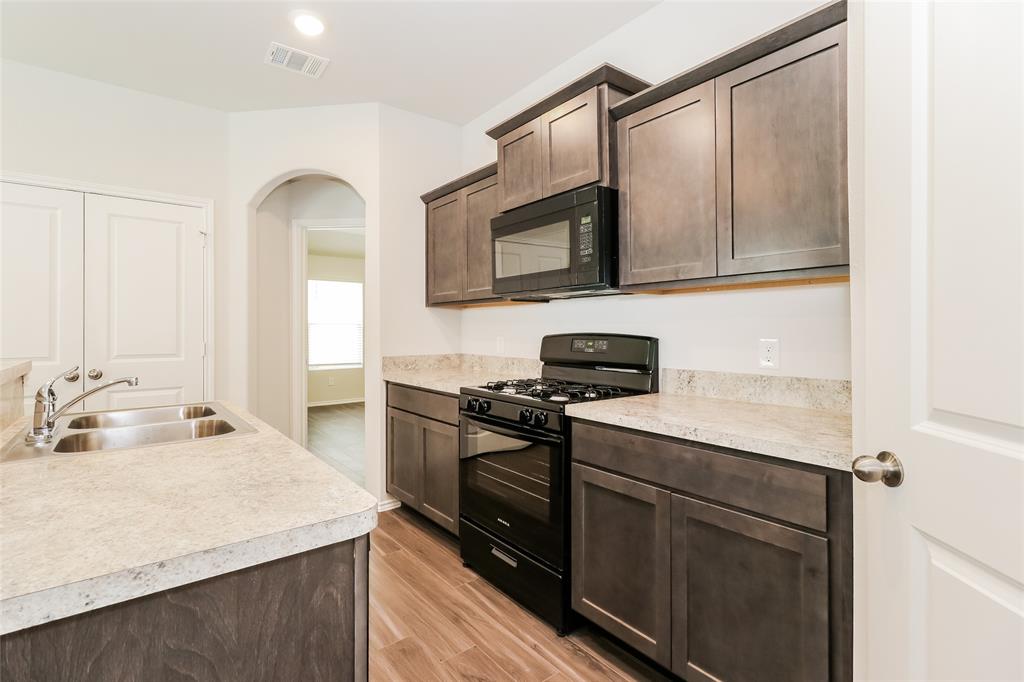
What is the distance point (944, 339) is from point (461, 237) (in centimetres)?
265

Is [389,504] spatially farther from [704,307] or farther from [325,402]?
[325,402]

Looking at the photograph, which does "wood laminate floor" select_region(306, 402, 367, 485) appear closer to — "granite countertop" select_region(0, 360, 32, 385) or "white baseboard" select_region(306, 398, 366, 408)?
"white baseboard" select_region(306, 398, 366, 408)

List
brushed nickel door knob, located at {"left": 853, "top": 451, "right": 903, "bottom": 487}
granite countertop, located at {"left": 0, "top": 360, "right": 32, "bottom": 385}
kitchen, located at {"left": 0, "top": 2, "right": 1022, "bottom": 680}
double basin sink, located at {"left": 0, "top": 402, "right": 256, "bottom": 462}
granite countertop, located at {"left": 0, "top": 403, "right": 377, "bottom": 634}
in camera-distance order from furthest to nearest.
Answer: granite countertop, located at {"left": 0, "top": 360, "right": 32, "bottom": 385} → double basin sink, located at {"left": 0, "top": 402, "right": 256, "bottom": 462} → brushed nickel door knob, located at {"left": 853, "top": 451, "right": 903, "bottom": 487} → kitchen, located at {"left": 0, "top": 2, "right": 1022, "bottom": 680} → granite countertop, located at {"left": 0, "top": 403, "right": 377, "bottom": 634}

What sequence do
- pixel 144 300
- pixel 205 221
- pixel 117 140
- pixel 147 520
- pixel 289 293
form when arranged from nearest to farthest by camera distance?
pixel 147 520 < pixel 117 140 < pixel 144 300 < pixel 205 221 < pixel 289 293

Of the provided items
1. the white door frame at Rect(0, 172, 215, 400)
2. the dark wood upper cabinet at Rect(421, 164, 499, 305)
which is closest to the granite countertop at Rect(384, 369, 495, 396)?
the dark wood upper cabinet at Rect(421, 164, 499, 305)

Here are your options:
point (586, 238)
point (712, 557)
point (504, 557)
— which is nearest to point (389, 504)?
point (504, 557)

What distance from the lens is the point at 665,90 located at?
190cm

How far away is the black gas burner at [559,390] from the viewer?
207cm

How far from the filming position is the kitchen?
768 mm

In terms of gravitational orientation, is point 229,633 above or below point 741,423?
below

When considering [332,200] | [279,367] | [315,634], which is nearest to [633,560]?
[315,634]

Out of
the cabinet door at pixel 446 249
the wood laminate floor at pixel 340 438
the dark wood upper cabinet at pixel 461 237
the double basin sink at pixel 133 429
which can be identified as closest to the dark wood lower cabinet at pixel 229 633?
the double basin sink at pixel 133 429

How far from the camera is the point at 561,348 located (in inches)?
105

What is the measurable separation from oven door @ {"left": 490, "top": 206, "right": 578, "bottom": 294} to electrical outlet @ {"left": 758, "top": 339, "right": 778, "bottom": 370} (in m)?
0.81
